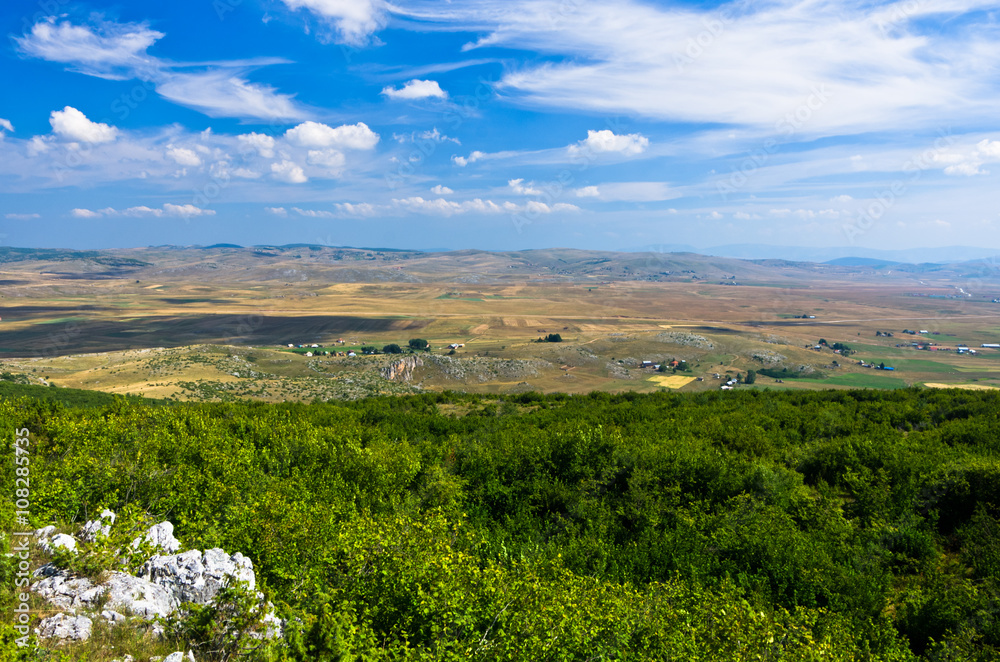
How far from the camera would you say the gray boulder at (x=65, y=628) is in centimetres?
1256

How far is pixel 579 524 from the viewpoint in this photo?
95.3 feet

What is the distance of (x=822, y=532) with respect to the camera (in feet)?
81.5

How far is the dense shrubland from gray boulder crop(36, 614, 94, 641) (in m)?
1.62

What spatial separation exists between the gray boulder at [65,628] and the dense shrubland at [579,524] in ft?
5.32

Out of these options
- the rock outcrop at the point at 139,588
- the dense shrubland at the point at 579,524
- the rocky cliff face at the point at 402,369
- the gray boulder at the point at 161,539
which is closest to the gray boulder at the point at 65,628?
the rock outcrop at the point at 139,588

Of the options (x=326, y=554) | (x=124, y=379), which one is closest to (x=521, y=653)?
(x=326, y=554)

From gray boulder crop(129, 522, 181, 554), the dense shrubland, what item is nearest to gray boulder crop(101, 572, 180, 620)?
gray boulder crop(129, 522, 181, 554)

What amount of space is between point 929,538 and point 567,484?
1799cm

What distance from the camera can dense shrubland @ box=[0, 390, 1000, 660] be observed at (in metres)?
15.1

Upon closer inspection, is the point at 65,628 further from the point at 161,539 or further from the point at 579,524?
the point at 579,524

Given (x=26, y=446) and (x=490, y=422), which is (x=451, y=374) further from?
(x=26, y=446)

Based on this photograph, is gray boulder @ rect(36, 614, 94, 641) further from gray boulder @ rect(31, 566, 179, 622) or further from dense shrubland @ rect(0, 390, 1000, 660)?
dense shrubland @ rect(0, 390, 1000, 660)

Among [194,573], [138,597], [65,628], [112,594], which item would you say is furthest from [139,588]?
[65,628]

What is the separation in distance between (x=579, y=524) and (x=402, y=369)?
103854 mm
